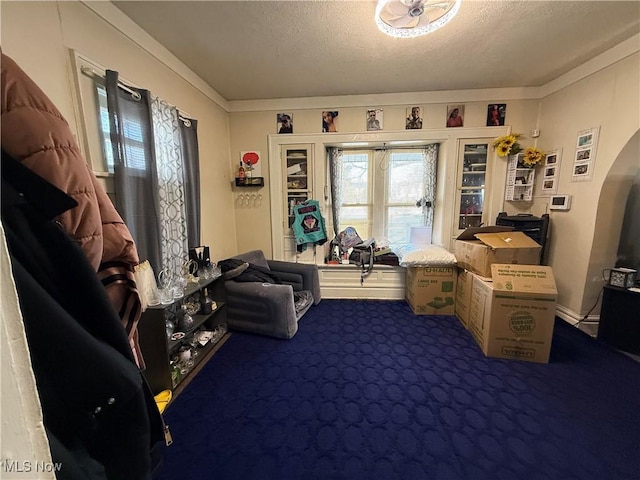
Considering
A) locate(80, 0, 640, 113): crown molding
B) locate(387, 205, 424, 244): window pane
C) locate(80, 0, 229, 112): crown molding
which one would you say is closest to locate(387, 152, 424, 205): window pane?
locate(387, 205, 424, 244): window pane

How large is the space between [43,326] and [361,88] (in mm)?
3104

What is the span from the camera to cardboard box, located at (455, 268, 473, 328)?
246cm

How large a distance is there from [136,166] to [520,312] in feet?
9.65

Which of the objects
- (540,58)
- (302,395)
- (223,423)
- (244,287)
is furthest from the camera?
(244,287)

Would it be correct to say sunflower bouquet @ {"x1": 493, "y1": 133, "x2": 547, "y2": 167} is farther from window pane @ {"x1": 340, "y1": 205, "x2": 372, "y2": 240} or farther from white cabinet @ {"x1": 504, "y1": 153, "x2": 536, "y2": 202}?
window pane @ {"x1": 340, "y1": 205, "x2": 372, "y2": 240}

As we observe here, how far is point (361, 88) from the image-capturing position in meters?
2.81

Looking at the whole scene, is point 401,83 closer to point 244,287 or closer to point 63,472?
point 244,287

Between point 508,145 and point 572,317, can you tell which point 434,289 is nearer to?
point 572,317

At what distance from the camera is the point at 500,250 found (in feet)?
7.23

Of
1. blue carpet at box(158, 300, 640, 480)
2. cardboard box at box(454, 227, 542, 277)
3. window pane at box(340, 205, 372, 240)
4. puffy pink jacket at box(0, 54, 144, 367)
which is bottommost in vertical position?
blue carpet at box(158, 300, 640, 480)

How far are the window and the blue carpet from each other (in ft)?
5.26

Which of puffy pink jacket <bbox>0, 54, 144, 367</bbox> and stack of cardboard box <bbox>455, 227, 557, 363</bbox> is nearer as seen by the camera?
puffy pink jacket <bbox>0, 54, 144, 367</bbox>

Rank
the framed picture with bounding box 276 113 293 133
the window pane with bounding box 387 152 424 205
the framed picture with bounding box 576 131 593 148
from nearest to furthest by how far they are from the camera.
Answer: the framed picture with bounding box 576 131 593 148, the framed picture with bounding box 276 113 293 133, the window pane with bounding box 387 152 424 205

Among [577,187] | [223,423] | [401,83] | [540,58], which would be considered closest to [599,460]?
[223,423]
